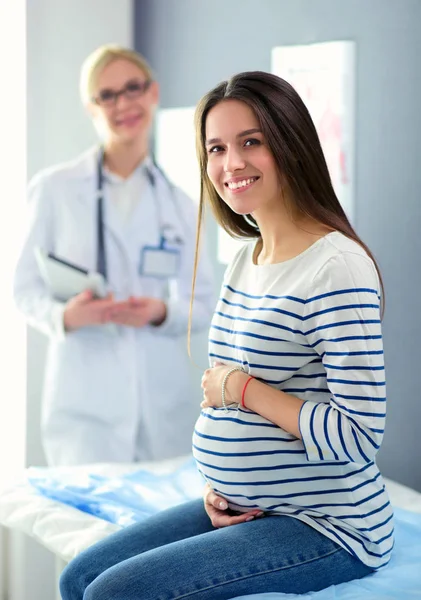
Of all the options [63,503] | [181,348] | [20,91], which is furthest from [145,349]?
[20,91]

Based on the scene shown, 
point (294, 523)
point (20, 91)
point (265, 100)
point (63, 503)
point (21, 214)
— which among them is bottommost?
point (63, 503)

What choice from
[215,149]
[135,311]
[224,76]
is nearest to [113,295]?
[135,311]

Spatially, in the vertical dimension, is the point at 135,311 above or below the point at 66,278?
below

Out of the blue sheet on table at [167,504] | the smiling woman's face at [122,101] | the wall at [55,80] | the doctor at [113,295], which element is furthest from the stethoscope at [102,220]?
the blue sheet on table at [167,504]

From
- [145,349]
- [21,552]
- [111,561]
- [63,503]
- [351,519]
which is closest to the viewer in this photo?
[351,519]

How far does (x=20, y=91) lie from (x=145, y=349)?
1.26 metres

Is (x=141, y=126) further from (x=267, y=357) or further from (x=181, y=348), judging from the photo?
(x=267, y=357)

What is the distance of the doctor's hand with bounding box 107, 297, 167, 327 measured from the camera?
267 cm

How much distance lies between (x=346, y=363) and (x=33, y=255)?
1675mm

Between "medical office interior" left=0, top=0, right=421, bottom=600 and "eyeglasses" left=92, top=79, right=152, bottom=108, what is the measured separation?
1.67 ft

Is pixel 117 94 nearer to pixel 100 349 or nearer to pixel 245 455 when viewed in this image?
pixel 100 349

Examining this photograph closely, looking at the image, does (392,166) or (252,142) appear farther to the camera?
(392,166)

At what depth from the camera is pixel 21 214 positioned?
337 centimetres

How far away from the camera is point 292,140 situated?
1537mm
